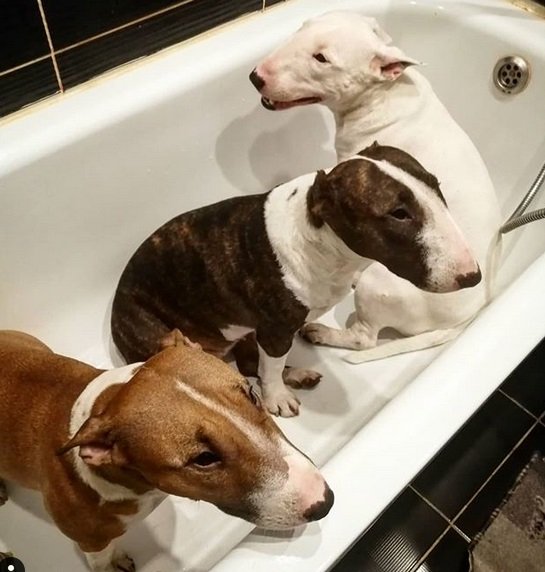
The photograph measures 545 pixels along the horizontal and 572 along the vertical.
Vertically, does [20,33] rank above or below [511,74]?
above

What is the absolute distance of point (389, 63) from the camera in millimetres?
1562

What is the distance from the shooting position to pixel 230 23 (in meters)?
1.88

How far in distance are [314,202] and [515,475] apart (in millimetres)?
1168

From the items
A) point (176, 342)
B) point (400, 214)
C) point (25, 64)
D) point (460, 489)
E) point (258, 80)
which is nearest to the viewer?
point (176, 342)

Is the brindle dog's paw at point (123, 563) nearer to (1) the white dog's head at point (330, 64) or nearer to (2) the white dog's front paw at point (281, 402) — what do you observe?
(2) the white dog's front paw at point (281, 402)

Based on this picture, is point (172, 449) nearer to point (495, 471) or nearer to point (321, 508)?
point (321, 508)

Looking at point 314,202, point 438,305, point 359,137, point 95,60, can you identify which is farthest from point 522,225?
point 95,60

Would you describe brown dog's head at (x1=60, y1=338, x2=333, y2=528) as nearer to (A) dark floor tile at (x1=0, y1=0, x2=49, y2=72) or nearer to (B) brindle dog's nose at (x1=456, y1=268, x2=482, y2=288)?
(B) brindle dog's nose at (x1=456, y1=268, x2=482, y2=288)

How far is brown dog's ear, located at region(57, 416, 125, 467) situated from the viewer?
0.92 meters

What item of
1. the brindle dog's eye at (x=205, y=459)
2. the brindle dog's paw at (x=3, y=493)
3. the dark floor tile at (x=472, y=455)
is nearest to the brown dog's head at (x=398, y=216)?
the brindle dog's eye at (x=205, y=459)

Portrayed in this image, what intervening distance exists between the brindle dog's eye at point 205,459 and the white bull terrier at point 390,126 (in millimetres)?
774

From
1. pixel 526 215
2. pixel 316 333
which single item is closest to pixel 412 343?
pixel 316 333

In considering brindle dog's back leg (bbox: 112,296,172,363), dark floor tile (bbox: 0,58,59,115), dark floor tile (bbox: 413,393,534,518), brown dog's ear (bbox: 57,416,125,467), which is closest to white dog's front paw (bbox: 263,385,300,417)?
brindle dog's back leg (bbox: 112,296,172,363)

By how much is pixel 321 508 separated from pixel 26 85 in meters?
1.20
